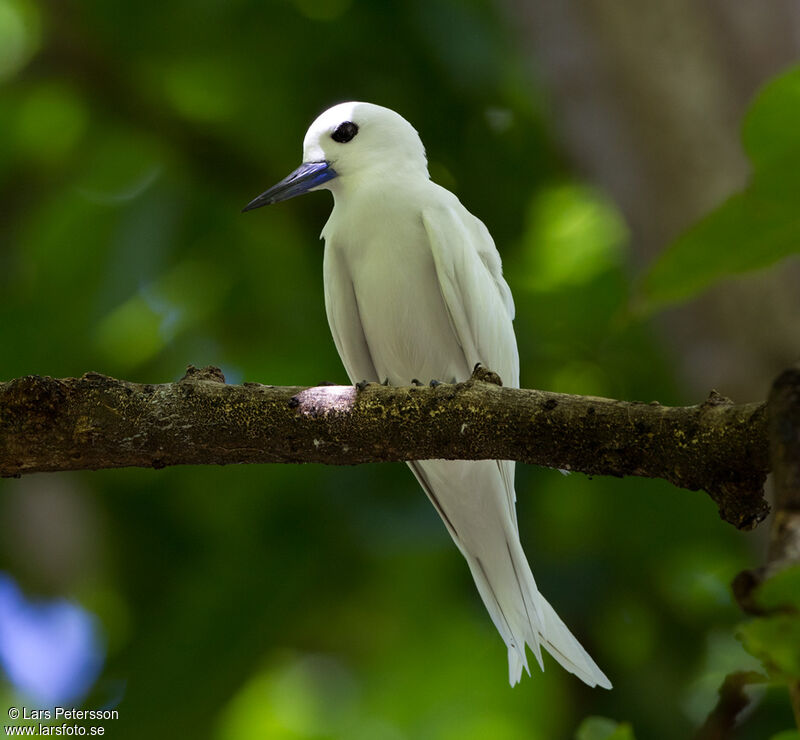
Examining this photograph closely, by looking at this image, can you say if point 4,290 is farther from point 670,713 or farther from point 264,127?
point 670,713

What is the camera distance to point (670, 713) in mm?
5445

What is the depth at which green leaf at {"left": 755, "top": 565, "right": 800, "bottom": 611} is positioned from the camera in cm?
75

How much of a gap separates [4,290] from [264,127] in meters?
1.95

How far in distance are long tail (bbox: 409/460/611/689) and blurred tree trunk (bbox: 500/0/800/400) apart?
3.27 ft

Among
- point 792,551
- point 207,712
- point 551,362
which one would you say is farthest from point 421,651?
point 792,551

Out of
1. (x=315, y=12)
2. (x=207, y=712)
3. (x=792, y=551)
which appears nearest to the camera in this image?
(x=792, y=551)

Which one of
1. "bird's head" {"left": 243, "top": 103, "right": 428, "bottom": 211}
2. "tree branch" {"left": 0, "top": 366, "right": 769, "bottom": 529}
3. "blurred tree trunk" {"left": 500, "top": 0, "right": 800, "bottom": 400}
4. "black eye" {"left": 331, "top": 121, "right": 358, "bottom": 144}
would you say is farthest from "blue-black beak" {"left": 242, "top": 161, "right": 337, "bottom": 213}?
"tree branch" {"left": 0, "top": 366, "right": 769, "bottom": 529}

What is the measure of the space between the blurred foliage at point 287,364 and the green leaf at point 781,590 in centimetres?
450

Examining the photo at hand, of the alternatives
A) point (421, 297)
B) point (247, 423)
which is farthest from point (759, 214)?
point (421, 297)

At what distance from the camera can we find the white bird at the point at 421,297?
13.4ft

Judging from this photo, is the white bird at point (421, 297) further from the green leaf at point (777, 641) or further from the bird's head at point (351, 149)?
the green leaf at point (777, 641)

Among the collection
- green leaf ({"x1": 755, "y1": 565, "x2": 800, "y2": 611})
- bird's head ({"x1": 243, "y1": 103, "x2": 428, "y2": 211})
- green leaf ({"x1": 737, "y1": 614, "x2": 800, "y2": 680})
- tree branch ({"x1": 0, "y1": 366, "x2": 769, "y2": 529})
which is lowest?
green leaf ({"x1": 737, "y1": 614, "x2": 800, "y2": 680})

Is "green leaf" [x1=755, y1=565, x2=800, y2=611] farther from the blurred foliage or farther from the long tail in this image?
the blurred foliage

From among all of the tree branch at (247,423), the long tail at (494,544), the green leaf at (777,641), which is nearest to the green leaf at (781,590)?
the green leaf at (777,641)
